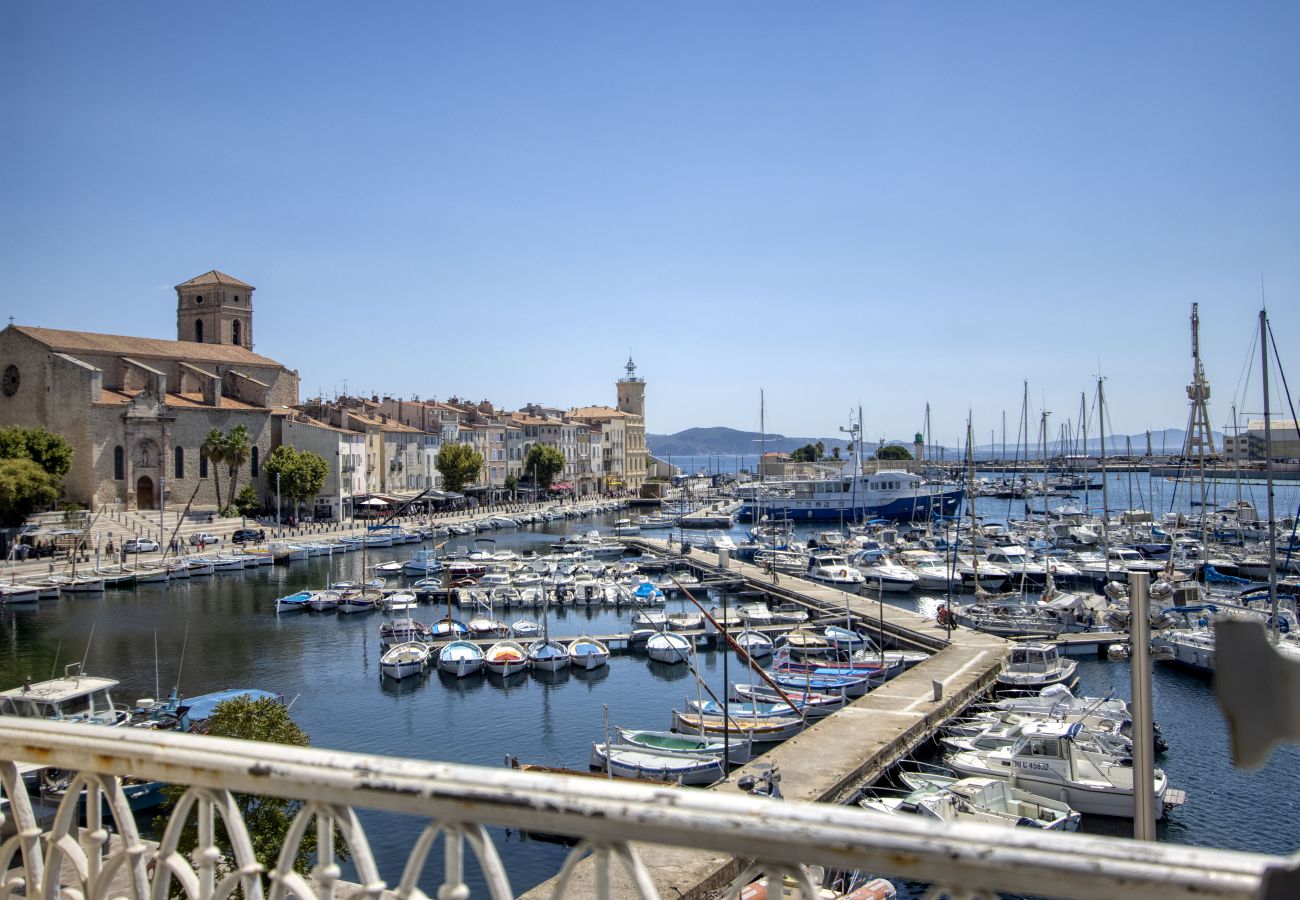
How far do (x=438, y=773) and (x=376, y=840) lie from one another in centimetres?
1619

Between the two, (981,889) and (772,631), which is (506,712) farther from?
(981,889)

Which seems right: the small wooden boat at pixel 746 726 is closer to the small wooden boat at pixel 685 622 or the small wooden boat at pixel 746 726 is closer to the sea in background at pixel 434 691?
the sea in background at pixel 434 691

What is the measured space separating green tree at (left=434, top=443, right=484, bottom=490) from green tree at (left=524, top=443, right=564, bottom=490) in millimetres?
11283

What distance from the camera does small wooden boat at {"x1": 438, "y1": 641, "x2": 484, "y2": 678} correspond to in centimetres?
2972

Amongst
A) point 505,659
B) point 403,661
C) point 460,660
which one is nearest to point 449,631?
point 460,660

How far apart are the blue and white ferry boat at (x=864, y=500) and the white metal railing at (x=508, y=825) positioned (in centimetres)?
7417

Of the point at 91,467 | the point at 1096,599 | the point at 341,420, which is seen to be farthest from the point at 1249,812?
the point at 341,420

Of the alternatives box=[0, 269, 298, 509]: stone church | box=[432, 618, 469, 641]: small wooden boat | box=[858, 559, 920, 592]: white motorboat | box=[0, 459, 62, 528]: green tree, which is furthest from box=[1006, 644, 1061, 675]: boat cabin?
box=[0, 269, 298, 509]: stone church

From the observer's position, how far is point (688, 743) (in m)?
21.5

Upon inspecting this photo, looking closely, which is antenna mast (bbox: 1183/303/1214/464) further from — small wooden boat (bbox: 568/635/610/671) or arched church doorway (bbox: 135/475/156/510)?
arched church doorway (bbox: 135/475/156/510)

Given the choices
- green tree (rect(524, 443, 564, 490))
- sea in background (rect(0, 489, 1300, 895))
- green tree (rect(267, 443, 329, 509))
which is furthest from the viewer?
green tree (rect(524, 443, 564, 490))

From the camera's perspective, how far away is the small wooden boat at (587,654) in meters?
30.8

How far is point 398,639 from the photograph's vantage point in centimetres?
3378

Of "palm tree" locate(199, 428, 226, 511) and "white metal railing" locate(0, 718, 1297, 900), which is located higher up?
"palm tree" locate(199, 428, 226, 511)
